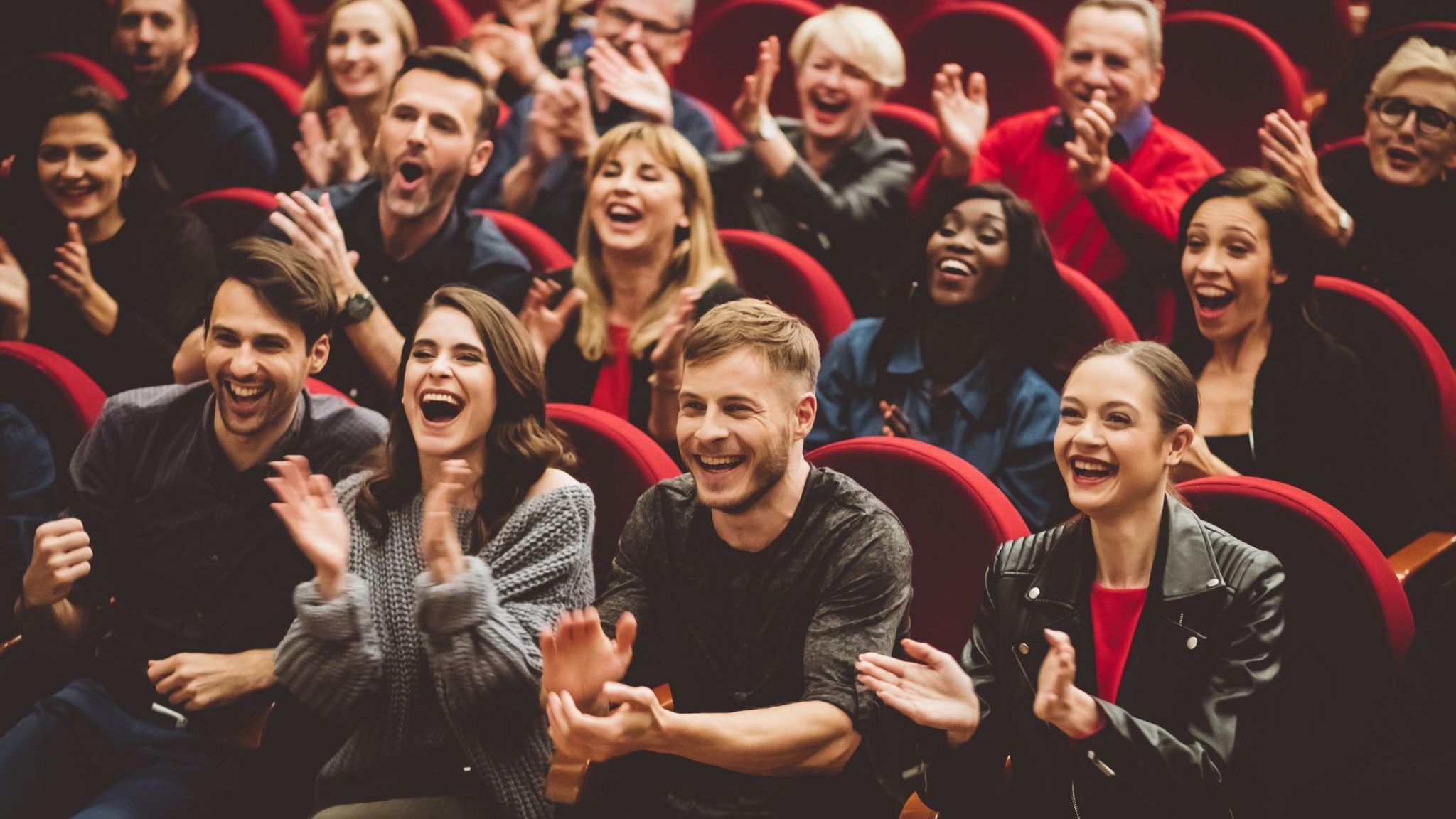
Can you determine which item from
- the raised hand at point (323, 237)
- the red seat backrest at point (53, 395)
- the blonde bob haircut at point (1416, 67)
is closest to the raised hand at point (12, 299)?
the red seat backrest at point (53, 395)

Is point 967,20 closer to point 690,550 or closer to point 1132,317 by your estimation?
point 1132,317

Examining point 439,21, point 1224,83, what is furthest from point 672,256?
point 439,21

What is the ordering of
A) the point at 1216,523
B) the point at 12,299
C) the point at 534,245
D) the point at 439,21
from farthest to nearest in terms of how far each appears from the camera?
the point at 439,21, the point at 534,245, the point at 12,299, the point at 1216,523

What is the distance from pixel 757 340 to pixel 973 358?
49 centimetres

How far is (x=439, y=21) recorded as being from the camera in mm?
2574

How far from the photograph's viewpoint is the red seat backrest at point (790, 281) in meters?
→ 1.65

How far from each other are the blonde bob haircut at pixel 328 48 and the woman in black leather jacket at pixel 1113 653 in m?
1.44

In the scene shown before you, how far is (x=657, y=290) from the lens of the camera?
1636 millimetres

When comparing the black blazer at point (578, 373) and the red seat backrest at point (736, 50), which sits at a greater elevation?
the red seat backrest at point (736, 50)

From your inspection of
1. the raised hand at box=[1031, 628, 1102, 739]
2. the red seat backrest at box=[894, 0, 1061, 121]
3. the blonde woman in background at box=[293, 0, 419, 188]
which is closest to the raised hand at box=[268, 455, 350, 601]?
the raised hand at box=[1031, 628, 1102, 739]

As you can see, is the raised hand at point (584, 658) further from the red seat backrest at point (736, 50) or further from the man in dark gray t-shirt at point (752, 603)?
the red seat backrest at point (736, 50)

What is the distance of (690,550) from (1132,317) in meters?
0.92

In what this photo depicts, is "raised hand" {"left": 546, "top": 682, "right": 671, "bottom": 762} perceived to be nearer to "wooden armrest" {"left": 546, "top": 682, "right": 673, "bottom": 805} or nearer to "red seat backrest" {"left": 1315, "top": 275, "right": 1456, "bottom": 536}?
"wooden armrest" {"left": 546, "top": 682, "right": 673, "bottom": 805}

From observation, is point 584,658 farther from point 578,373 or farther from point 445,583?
point 578,373
